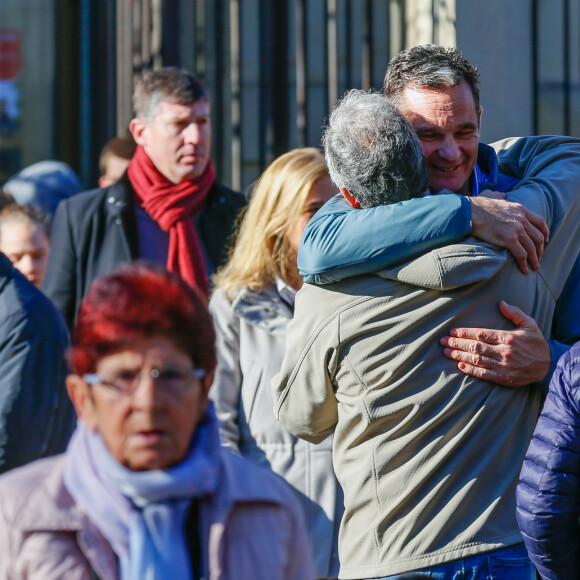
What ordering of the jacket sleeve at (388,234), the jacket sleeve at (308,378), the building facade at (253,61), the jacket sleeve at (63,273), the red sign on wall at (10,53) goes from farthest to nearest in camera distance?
the red sign on wall at (10,53), the building facade at (253,61), the jacket sleeve at (63,273), the jacket sleeve at (308,378), the jacket sleeve at (388,234)

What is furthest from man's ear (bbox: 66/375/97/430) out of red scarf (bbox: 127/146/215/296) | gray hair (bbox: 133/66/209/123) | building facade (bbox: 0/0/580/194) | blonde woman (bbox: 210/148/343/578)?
building facade (bbox: 0/0/580/194)

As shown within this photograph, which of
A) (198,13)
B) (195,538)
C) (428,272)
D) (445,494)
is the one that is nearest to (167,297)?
(195,538)

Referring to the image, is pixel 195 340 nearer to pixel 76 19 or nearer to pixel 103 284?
pixel 103 284

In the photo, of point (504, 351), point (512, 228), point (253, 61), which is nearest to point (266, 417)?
point (504, 351)

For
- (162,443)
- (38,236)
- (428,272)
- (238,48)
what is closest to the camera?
(162,443)

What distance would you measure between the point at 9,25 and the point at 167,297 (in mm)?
8599

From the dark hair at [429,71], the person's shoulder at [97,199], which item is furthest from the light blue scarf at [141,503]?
the person's shoulder at [97,199]

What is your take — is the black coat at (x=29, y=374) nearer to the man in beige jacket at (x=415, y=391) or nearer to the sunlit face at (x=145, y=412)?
the man in beige jacket at (x=415, y=391)

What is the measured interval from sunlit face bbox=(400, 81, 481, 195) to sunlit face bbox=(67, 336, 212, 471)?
96 centimetres

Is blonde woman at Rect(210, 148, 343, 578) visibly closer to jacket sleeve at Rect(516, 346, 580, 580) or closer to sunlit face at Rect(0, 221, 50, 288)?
jacket sleeve at Rect(516, 346, 580, 580)

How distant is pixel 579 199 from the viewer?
101 inches

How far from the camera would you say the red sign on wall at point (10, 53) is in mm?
9820

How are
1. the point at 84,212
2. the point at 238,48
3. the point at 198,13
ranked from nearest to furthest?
1. the point at 84,212
2. the point at 238,48
3. the point at 198,13

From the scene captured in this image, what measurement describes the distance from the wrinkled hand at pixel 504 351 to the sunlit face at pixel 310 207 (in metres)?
1.30
